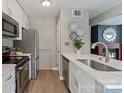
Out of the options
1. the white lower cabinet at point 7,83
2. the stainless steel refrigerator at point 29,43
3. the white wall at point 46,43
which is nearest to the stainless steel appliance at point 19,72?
the white lower cabinet at point 7,83

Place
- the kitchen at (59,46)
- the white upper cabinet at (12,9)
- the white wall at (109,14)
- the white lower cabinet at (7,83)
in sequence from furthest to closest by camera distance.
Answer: the white wall at (109,14) → the white upper cabinet at (12,9) → the kitchen at (59,46) → the white lower cabinet at (7,83)

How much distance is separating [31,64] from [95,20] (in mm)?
3555

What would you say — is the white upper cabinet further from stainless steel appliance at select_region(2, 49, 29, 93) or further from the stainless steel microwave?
stainless steel appliance at select_region(2, 49, 29, 93)

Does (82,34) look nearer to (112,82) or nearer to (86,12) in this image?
(86,12)

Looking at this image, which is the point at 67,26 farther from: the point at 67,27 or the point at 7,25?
the point at 7,25

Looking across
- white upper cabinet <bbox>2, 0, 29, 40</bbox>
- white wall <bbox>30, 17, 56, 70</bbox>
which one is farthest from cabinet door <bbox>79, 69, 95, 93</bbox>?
white wall <bbox>30, 17, 56, 70</bbox>

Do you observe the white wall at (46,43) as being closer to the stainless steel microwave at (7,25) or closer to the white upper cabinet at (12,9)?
the white upper cabinet at (12,9)

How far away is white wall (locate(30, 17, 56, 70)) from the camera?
27.6ft

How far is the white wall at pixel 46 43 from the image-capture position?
842 centimetres

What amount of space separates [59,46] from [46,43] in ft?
6.30

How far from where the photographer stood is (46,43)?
8469 mm

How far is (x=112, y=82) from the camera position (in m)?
1.58

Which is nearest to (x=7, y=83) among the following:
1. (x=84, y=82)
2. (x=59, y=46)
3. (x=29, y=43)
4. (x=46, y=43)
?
(x=84, y=82)

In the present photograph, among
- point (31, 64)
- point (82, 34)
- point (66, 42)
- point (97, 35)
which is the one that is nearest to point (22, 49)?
point (31, 64)
